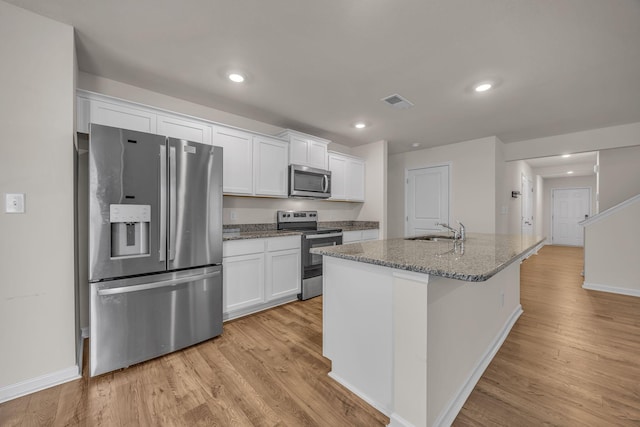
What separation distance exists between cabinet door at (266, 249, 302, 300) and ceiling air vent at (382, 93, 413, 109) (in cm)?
208

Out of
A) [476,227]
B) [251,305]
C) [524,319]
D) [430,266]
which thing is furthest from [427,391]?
[476,227]

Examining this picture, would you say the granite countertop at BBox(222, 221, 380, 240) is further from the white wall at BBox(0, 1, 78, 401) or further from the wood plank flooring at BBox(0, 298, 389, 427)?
the white wall at BBox(0, 1, 78, 401)

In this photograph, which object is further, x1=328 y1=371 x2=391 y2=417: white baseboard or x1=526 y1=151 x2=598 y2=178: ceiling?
x1=526 y1=151 x2=598 y2=178: ceiling

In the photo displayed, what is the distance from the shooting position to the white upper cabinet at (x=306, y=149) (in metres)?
3.56

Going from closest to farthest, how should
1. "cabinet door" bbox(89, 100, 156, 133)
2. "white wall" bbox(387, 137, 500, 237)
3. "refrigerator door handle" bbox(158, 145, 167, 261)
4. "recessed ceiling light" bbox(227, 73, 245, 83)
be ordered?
1. "refrigerator door handle" bbox(158, 145, 167, 261)
2. "cabinet door" bbox(89, 100, 156, 133)
3. "recessed ceiling light" bbox(227, 73, 245, 83)
4. "white wall" bbox(387, 137, 500, 237)

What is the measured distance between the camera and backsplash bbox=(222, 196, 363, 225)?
3303 millimetres

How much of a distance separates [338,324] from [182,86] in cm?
265

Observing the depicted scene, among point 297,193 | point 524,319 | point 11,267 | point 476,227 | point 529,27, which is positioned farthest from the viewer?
point 476,227

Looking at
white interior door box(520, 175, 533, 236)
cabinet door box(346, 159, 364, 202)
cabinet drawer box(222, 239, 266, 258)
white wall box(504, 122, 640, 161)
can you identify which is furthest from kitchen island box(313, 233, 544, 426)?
white interior door box(520, 175, 533, 236)

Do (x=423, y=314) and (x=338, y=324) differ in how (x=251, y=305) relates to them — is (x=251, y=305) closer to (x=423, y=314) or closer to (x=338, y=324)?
(x=338, y=324)

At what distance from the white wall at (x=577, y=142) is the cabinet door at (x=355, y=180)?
267 centimetres

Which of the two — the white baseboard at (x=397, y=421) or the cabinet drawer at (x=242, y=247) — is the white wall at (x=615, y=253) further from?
the cabinet drawer at (x=242, y=247)

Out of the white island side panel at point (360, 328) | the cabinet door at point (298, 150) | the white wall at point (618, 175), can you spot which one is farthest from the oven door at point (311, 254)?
the white wall at point (618, 175)

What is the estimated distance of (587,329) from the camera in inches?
99.9
